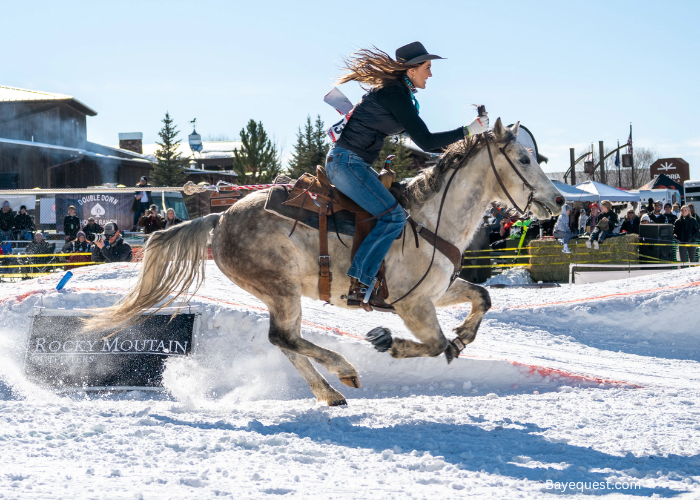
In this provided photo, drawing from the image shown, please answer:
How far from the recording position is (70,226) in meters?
16.0

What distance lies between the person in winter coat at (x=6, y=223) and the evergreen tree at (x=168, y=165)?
27.2 meters

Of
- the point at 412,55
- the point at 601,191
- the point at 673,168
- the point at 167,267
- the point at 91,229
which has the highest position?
the point at 673,168

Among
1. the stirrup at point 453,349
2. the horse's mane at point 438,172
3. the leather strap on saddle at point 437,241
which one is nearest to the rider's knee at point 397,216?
the leather strap on saddle at point 437,241

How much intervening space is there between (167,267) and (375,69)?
2419 mm

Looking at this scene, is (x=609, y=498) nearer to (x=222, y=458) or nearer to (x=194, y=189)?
(x=222, y=458)

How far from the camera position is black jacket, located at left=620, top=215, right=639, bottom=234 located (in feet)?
52.0

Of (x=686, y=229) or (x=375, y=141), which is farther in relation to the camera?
(x=686, y=229)

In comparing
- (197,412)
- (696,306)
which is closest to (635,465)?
(197,412)

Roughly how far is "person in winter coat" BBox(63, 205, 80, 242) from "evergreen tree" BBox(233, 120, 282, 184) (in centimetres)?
3441

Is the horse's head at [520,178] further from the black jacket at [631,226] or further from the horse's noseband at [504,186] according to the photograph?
the black jacket at [631,226]

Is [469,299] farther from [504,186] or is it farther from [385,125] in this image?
[385,125]

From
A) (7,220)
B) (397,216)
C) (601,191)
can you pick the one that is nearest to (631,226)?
(601,191)

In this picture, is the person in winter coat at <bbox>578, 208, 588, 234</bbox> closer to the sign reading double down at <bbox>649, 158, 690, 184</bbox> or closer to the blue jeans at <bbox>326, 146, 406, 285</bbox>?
the blue jeans at <bbox>326, 146, 406, 285</bbox>

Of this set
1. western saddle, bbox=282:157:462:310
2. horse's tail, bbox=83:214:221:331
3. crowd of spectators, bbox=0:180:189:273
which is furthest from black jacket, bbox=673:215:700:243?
horse's tail, bbox=83:214:221:331
